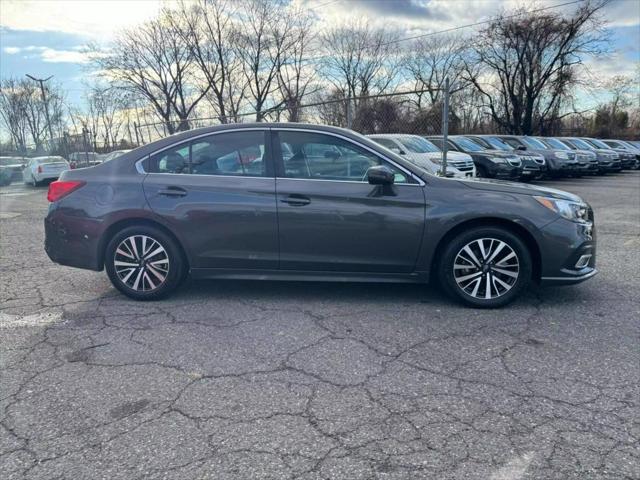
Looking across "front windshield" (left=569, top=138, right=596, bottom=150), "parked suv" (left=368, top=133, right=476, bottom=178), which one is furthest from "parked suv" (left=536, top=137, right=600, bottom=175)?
"parked suv" (left=368, top=133, right=476, bottom=178)

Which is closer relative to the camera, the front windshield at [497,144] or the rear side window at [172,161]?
the rear side window at [172,161]

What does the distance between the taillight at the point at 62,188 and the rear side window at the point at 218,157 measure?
28.9 inches

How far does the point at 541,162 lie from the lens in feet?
55.1

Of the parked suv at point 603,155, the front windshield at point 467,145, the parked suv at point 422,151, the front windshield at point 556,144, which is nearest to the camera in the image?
the parked suv at point 422,151

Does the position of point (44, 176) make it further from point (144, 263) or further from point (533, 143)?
point (533, 143)

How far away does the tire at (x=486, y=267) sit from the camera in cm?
407

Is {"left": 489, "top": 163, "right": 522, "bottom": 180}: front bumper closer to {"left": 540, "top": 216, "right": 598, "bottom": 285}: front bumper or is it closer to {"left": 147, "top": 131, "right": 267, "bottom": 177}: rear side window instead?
{"left": 540, "top": 216, "right": 598, "bottom": 285}: front bumper

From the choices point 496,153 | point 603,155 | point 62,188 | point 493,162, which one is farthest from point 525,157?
point 62,188

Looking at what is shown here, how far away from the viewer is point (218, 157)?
4.34 m

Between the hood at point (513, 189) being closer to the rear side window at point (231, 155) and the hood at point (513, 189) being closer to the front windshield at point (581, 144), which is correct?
the rear side window at point (231, 155)

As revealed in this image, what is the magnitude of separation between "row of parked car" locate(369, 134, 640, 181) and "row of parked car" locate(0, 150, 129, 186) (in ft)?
43.5

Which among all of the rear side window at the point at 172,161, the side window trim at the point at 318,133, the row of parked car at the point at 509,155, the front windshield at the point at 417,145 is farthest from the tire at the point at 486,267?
the front windshield at the point at 417,145

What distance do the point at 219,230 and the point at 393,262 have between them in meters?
1.60

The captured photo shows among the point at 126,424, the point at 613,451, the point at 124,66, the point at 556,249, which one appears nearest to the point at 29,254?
the point at 126,424
